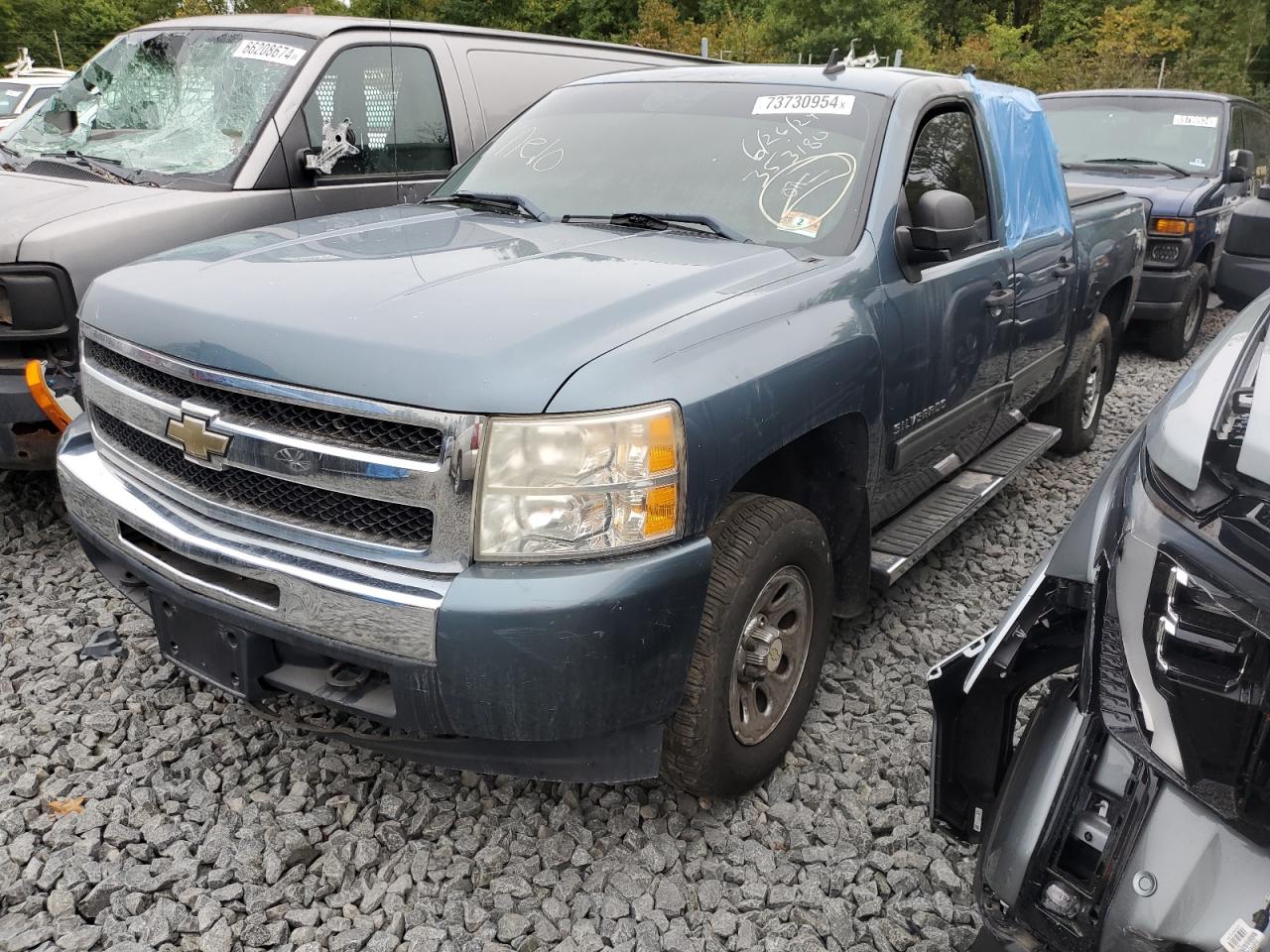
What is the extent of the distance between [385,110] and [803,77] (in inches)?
96.2

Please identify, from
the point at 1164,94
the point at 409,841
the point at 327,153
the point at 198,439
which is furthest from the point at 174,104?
the point at 1164,94

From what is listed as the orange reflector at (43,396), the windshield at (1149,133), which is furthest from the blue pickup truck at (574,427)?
the windshield at (1149,133)

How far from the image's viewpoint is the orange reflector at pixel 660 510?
2.12 m

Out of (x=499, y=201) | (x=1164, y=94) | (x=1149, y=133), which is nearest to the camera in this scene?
(x=499, y=201)

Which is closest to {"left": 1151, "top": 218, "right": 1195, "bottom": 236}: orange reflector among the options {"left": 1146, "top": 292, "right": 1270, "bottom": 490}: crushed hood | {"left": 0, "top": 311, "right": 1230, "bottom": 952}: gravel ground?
{"left": 0, "top": 311, "right": 1230, "bottom": 952}: gravel ground

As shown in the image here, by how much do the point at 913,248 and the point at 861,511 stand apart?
0.81m

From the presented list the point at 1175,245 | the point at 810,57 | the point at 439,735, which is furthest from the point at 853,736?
the point at 810,57

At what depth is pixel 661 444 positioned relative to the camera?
6.93 feet

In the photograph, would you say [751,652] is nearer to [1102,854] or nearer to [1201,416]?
[1102,854]

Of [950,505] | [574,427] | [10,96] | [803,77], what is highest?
[803,77]

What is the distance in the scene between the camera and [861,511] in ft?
9.68

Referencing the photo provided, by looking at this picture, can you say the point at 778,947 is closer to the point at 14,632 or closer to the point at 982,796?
the point at 982,796

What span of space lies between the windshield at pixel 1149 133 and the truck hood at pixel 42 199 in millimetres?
6699

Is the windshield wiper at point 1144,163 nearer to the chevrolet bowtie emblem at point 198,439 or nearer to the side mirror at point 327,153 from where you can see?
the side mirror at point 327,153
